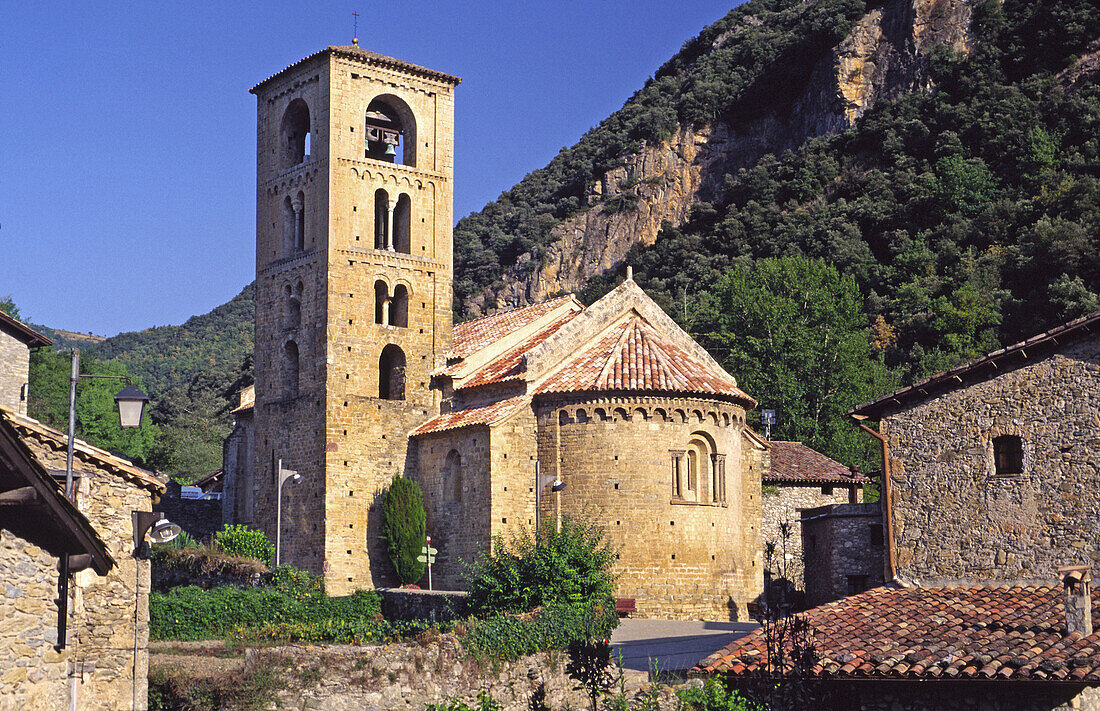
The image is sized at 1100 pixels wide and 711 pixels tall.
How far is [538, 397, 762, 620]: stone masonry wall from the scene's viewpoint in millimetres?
33250

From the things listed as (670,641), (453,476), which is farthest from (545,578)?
(453,476)

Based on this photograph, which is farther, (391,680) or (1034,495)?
(1034,495)

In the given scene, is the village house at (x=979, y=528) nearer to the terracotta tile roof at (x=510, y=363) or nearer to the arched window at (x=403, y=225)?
the terracotta tile roof at (x=510, y=363)

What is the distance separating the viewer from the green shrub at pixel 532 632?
22828 millimetres

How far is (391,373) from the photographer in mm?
40125

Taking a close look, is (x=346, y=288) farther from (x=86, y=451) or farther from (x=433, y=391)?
(x=86, y=451)

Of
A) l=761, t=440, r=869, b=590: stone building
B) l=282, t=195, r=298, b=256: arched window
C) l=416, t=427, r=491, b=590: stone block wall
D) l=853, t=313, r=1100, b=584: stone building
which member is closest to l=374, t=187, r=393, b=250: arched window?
l=282, t=195, r=298, b=256: arched window

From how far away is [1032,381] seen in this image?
23.6 meters

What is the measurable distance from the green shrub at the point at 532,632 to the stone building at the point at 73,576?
19.2 ft

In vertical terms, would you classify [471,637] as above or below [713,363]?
below

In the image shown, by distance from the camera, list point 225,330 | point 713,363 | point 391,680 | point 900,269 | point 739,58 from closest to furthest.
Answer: point 391,680
point 713,363
point 900,269
point 739,58
point 225,330

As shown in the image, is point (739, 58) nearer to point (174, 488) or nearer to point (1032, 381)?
point (174, 488)

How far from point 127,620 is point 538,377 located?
17375 mm

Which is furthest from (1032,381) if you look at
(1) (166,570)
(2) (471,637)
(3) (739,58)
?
(3) (739,58)
